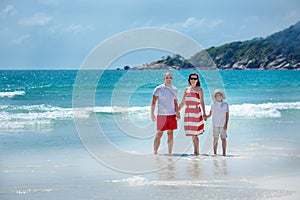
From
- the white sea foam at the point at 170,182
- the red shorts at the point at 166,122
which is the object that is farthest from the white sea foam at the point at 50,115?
the white sea foam at the point at 170,182

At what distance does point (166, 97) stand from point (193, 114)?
61 centimetres

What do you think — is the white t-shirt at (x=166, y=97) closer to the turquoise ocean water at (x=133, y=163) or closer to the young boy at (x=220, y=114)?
the young boy at (x=220, y=114)

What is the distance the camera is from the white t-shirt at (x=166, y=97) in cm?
934

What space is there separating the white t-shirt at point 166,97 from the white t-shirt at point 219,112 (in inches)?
34.1

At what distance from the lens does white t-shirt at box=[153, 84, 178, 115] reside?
30.7 feet

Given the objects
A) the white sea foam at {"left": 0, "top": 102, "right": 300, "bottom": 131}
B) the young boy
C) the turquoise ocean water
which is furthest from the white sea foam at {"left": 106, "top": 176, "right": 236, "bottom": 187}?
the white sea foam at {"left": 0, "top": 102, "right": 300, "bottom": 131}

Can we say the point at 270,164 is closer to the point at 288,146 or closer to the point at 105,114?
the point at 288,146

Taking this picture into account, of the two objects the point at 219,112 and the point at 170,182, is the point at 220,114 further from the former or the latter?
the point at 170,182

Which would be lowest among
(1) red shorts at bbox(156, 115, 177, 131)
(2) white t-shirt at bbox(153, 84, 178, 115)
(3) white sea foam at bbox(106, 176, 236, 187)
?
(3) white sea foam at bbox(106, 176, 236, 187)

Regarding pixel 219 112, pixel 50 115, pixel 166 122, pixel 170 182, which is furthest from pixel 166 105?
pixel 50 115

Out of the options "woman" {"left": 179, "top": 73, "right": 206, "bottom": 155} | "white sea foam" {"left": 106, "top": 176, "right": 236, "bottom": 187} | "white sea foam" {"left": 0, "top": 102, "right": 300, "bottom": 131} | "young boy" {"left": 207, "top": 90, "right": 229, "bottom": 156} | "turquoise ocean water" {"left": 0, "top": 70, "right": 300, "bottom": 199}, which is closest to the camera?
"turquoise ocean water" {"left": 0, "top": 70, "right": 300, "bottom": 199}

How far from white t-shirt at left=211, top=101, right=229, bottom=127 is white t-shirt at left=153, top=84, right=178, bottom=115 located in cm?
87

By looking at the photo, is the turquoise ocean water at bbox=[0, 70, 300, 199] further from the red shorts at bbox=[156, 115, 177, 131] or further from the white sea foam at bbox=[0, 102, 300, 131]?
the red shorts at bbox=[156, 115, 177, 131]

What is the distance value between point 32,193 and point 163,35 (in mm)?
6342
